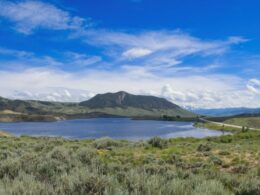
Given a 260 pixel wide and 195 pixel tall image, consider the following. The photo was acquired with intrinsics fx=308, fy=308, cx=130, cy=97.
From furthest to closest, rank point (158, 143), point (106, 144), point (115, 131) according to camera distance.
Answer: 1. point (115, 131)
2. point (158, 143)
3. point (106, 144)

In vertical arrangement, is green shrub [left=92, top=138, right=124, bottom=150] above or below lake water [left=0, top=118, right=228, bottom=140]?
above

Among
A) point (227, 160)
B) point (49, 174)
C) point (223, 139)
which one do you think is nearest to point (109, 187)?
point (49, 174)

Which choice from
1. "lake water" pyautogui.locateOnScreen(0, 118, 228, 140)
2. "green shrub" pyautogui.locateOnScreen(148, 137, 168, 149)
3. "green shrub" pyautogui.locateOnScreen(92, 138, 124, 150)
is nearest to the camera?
"green shrub" pyautogui.locateOnScreen(92, 138, 124, 150)

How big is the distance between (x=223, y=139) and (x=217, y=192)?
117 feet

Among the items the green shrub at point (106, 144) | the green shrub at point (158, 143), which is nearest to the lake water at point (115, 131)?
the green shrub at point (158, 143)

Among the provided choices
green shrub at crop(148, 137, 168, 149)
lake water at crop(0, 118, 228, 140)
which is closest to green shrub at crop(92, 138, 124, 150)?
green shrub at crop(148, 137, 168, 149)

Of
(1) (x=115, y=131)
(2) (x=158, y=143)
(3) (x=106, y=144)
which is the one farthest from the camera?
(1) (x=115, y=131)

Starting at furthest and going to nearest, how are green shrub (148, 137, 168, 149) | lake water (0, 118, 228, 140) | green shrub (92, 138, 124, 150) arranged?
lake water (0, 118, 228, 140)
green shrub (148, 137, 168, 149)
green shrub (92, 138, 124, 150)

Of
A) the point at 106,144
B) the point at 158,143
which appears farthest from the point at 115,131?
the point at 106,144

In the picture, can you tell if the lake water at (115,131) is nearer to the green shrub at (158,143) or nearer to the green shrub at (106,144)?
the green shrub at (158,143)

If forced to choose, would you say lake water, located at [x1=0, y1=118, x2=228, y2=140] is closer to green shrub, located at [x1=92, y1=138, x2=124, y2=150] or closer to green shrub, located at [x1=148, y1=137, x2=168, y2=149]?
green shrub, located at [x1=148, y1=137, x2=168, y2=149]

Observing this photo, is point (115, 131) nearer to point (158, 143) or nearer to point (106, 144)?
point (158, 143)

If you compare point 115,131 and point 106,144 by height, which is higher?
point 106,144

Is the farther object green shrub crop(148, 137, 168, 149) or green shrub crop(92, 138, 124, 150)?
green shrub crop(148, 137, 168, 149)
